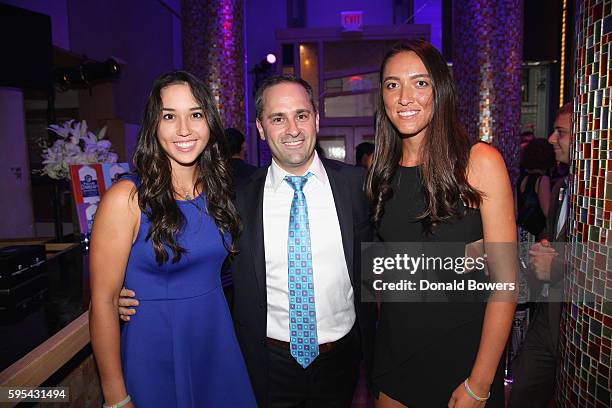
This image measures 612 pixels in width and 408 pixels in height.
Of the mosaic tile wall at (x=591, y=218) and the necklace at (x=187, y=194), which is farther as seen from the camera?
the necklace at (x=187, y=194)

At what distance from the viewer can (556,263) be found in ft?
6.46

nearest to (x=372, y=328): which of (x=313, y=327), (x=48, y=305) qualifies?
(x=313, y=327)

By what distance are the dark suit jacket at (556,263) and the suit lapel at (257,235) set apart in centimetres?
132

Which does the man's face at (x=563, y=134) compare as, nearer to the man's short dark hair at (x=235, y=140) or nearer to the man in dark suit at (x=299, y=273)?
the man in dark suit at (x=299, y=273)

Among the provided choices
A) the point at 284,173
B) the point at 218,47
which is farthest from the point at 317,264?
the point at 218,47

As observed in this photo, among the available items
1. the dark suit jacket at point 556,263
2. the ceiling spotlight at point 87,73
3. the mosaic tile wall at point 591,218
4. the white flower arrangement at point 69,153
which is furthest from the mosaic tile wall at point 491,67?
the ceiling spotlight at point 87,73

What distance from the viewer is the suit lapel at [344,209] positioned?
180 centimetres

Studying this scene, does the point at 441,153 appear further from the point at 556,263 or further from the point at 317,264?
the point at 556,263

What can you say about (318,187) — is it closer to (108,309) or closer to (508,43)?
(108,309)

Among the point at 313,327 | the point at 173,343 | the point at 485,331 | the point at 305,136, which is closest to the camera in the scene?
the point at 485,331

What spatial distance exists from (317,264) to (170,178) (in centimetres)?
69

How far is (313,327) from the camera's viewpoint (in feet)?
5.65

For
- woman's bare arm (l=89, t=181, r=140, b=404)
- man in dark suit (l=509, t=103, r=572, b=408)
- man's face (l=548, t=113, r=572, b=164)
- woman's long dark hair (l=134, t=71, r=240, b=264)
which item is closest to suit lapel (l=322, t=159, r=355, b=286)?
woman's long dark hair (l=134, t=71, r=240, b=264)

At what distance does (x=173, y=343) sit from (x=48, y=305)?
774 millimetres
